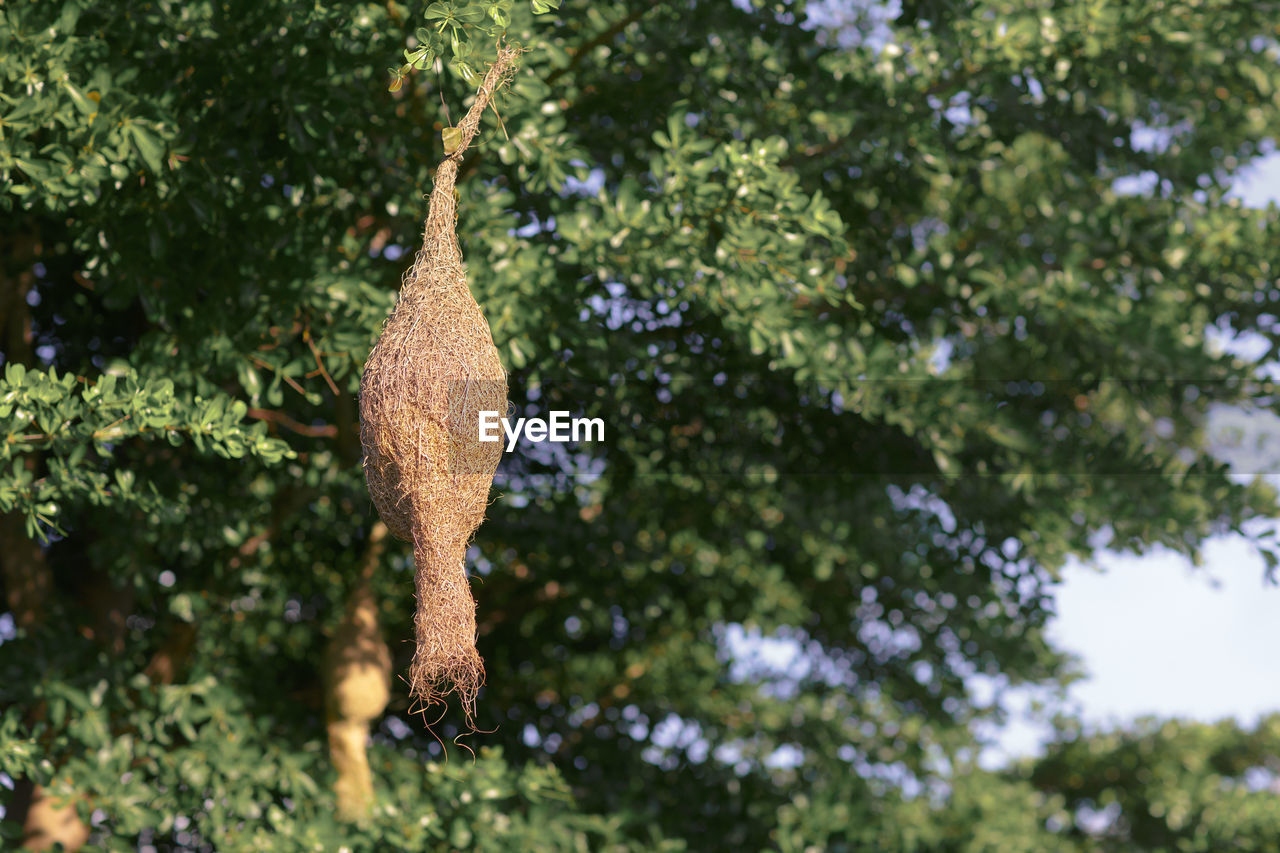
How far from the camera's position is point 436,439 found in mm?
3373

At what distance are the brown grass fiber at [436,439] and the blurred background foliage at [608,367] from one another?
2.46ft

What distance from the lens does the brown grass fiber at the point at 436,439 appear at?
336 centimetres

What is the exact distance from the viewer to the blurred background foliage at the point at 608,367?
16.3ft

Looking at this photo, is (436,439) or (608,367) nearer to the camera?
(436,439)

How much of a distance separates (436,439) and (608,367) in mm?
2270

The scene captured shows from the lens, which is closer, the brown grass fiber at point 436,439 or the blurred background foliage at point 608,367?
the brown grass fiber at point 436,439

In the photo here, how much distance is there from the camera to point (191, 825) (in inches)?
249

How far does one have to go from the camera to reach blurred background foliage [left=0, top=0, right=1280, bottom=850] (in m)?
4.95

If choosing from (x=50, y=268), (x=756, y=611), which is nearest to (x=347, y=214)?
(x=50, y=268)

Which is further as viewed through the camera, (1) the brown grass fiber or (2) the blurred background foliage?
(2) the blurred background foliage

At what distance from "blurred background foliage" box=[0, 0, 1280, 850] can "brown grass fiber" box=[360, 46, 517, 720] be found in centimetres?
75

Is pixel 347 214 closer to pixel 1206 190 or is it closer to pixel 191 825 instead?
pixel 191 825

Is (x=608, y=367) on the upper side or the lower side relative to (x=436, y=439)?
upper

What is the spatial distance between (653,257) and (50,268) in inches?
161
